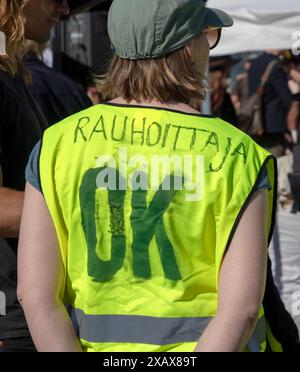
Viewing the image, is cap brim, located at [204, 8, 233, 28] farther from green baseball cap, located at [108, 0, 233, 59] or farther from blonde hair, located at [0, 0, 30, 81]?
blonde hair, located at [0, 0, 30, 81]

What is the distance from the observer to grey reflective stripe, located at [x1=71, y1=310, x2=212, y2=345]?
183 cm

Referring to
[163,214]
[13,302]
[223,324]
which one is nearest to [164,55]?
[163,214]

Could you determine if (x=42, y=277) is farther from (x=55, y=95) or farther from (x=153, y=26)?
(x=55, y=95)

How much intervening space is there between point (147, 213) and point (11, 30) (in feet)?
3.03

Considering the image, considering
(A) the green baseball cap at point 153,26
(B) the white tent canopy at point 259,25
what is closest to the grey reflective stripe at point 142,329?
(A) the green baseball cap at point 153,26

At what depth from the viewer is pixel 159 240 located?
5.97 feet

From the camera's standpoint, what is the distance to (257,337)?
1.88 metres

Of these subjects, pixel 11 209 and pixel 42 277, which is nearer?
pixel 42 277

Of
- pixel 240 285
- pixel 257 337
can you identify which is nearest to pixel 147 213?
pixel 240 285

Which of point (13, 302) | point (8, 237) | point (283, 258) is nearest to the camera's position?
point (8, 237)

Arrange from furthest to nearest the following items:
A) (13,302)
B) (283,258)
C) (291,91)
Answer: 1. (291,91)
2. (283,258)
3. (13,302)

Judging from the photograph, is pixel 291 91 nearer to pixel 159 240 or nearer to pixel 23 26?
pixel 23 26

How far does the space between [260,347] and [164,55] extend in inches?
25.7

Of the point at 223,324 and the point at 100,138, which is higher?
the point at 100,138
